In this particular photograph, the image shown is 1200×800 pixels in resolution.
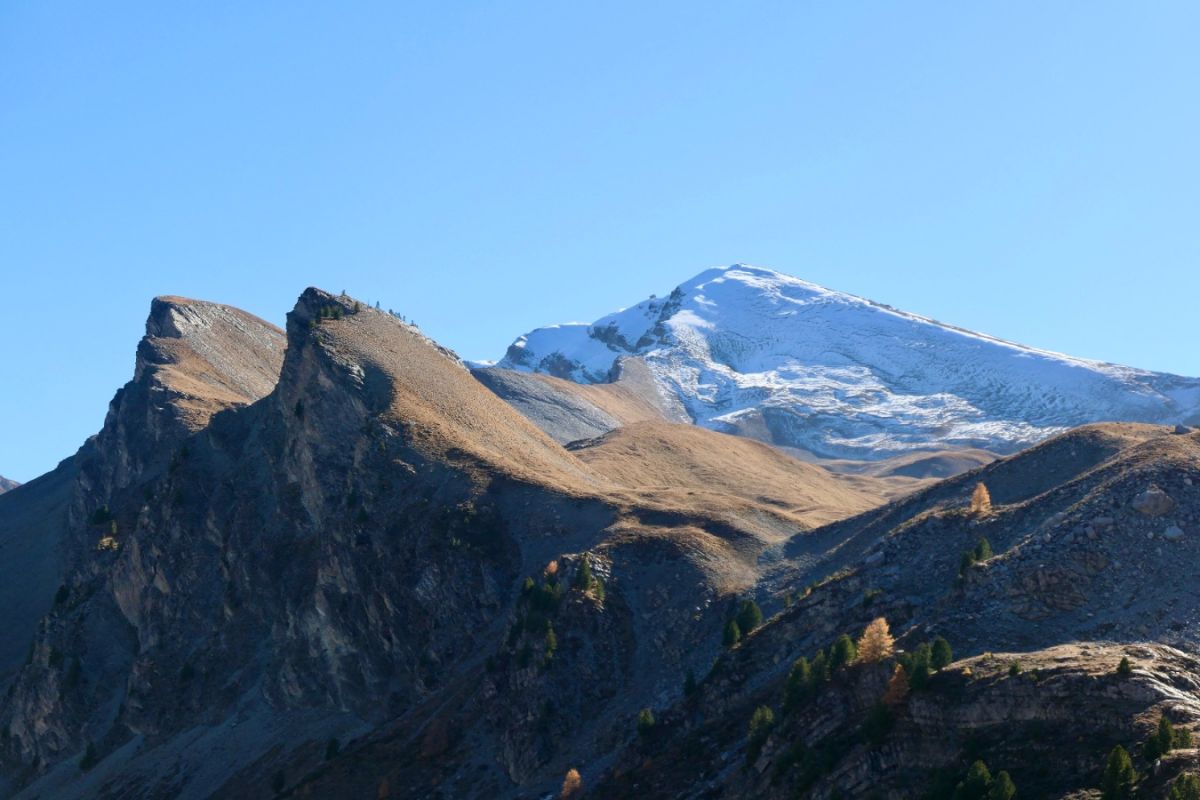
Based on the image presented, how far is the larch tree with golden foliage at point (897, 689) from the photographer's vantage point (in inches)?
2148

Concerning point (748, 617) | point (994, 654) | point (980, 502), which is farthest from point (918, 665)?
point (980, 502)

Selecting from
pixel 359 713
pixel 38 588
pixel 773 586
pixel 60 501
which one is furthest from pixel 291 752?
pixel 60 501

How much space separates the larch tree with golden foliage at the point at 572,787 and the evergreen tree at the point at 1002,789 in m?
28.9

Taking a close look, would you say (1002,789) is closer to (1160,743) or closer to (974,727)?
(1160,743)

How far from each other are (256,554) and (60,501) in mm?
74789

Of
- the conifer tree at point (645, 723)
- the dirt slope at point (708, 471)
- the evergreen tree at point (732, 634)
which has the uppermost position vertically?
the dirt slope at point (708, 471)

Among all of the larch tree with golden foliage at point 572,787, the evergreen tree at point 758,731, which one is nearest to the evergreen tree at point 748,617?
the larch tree with golden foliage at point 572,787

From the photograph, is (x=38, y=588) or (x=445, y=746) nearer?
(x=445, y=746)

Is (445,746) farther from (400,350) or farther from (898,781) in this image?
(400,350)

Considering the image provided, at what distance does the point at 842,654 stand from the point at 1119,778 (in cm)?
1765

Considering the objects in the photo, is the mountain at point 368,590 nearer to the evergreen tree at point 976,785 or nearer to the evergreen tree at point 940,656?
the evergreen tree at point 940,656

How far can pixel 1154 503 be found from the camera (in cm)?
6594

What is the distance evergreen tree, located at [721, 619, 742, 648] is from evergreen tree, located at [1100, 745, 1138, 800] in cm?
3206

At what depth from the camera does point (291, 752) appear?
96125 mm
